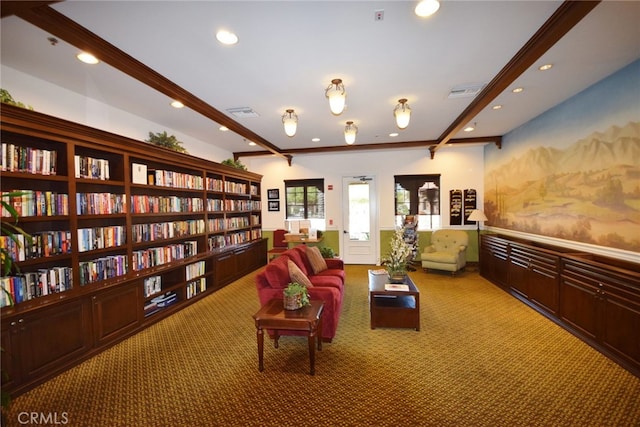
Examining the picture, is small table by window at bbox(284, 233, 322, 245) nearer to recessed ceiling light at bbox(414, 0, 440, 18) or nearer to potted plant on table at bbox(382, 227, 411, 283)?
potted plant on table at bbox(382, 227, 411, 283)

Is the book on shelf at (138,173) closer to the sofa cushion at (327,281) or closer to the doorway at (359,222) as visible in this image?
the sofa cushion at (327,281)

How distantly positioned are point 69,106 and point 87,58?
1.00 metres

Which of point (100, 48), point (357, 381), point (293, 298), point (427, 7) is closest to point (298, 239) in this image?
point (293, 298)

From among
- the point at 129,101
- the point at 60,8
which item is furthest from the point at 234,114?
the point at 60,8

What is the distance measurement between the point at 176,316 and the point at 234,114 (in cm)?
310

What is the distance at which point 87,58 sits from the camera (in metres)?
2.50

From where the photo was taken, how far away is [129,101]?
11.5ft

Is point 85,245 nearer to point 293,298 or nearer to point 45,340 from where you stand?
point 45,340

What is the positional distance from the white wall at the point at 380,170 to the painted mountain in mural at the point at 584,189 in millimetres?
1302

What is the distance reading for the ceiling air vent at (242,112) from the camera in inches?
154

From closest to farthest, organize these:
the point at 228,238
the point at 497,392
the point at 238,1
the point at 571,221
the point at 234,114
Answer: the point at 238,1 → the point at 497,392 → the point at 571,221 → the point at 234,114 → the point at 228,238

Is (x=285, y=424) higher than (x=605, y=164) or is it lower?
lower

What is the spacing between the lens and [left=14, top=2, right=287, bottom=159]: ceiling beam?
6.20 ft

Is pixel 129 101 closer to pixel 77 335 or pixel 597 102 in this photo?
pixel 77 335
